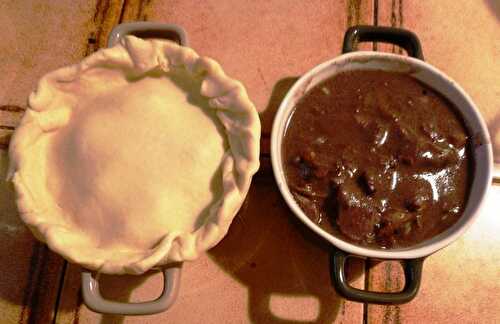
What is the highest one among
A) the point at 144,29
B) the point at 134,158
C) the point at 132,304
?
the point at 144,29

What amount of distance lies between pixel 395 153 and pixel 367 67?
133 mm

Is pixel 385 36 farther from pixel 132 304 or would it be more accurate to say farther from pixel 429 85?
pixel 132 304

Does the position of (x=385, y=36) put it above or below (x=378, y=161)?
above

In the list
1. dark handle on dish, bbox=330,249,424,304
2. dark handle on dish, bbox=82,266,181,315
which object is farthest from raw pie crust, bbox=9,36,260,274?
dark handle on dish, bbox=330,249,424,304

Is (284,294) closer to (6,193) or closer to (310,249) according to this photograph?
(310,249)

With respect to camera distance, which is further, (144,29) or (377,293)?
(144,29)

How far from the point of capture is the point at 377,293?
1.77ft

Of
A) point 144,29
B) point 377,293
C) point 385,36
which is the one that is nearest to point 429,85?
point 385,36

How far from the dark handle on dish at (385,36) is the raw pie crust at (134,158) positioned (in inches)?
7.2

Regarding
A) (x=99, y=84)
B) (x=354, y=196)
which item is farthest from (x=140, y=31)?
(x=354, y=196)

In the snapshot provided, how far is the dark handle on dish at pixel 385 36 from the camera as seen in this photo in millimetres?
632

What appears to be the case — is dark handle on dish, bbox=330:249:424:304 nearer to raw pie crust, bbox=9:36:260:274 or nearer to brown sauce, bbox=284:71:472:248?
brown sauce, bbox=284:71:472:248

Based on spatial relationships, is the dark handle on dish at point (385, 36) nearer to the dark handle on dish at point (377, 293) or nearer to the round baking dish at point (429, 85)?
the round baking dish at point (429, 85)

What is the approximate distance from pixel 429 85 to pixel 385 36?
0.09 m
